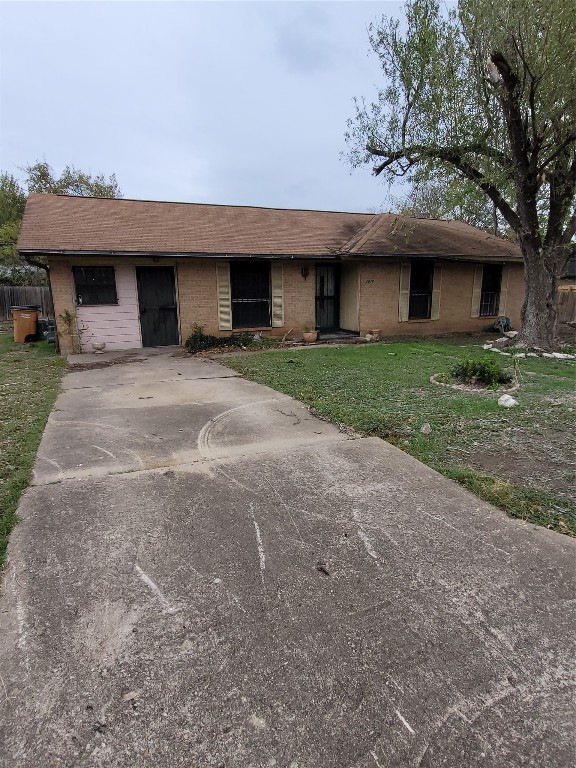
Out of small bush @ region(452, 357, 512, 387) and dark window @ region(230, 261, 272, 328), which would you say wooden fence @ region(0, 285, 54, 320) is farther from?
small bush @ region(452, 357, 512, 387)

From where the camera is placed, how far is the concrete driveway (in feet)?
5.09

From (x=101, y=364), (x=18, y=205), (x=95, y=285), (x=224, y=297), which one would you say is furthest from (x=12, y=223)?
(x=101, y=364)

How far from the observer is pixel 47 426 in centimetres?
499

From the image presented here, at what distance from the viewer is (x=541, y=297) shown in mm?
10641

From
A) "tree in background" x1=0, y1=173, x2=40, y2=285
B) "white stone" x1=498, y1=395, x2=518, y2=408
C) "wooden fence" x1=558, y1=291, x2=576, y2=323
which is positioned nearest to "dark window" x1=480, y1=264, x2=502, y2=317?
"wooden fence" x1=558, y1=291, x2=576, y2=323

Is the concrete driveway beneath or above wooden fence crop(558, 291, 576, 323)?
beneath

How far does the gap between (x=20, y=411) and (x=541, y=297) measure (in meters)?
11.2

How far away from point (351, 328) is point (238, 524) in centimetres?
1092

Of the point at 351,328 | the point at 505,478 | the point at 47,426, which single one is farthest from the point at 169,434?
the point at 351,328

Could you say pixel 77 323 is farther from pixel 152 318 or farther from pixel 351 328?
pixel 351 328

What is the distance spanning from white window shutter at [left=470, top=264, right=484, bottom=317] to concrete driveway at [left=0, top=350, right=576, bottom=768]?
12209 millimetres

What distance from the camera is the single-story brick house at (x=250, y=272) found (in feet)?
35.0

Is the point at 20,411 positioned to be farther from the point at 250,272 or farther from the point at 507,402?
the point at 250,272

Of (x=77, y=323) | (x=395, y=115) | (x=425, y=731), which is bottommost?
(x=425, y=731)
